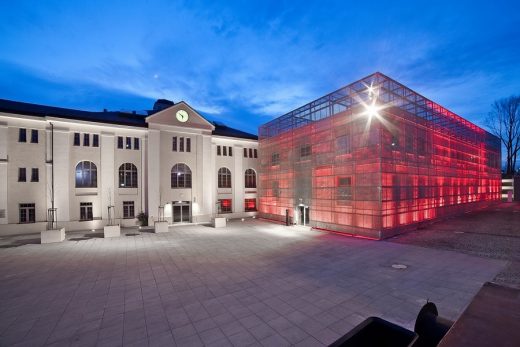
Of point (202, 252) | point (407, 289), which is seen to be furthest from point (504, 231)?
point (202, 252)

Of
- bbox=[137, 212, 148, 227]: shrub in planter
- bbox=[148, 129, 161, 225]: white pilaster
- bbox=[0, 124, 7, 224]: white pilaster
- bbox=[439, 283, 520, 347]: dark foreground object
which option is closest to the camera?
bbox=[439, 283, 520, 347]: dark foreground object

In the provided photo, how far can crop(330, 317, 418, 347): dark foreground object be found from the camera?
3.18 meters

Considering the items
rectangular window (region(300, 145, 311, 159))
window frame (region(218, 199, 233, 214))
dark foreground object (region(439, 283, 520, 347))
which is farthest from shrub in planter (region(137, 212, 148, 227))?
dark foreground object (region(439, 283, 520, 347))

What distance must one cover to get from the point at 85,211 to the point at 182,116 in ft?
47.1

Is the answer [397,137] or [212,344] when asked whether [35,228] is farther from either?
[397,137]

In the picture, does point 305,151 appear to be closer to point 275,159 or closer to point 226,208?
point 275,159

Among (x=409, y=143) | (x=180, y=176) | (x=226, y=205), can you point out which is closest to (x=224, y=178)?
(x=226, y=205)

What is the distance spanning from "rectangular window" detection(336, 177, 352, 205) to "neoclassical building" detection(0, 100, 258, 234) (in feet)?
50.1

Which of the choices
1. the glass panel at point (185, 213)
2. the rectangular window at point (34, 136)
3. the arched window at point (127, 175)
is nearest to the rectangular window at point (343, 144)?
the glass panel at point (185, 213)

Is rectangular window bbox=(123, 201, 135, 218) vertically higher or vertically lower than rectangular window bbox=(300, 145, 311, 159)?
lower

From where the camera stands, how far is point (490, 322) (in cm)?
239

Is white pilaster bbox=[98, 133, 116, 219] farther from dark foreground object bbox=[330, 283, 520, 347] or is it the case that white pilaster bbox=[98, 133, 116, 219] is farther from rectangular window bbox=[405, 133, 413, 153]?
rectangular window bbox=[405, 133, 413, 153]

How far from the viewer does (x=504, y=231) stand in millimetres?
19859

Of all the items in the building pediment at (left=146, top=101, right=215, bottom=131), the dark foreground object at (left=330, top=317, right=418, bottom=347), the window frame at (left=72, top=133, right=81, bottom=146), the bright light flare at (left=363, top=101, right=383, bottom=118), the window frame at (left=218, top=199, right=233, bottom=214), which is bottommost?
the window frame at (left=218, top=199, right=233, bottom=214)
